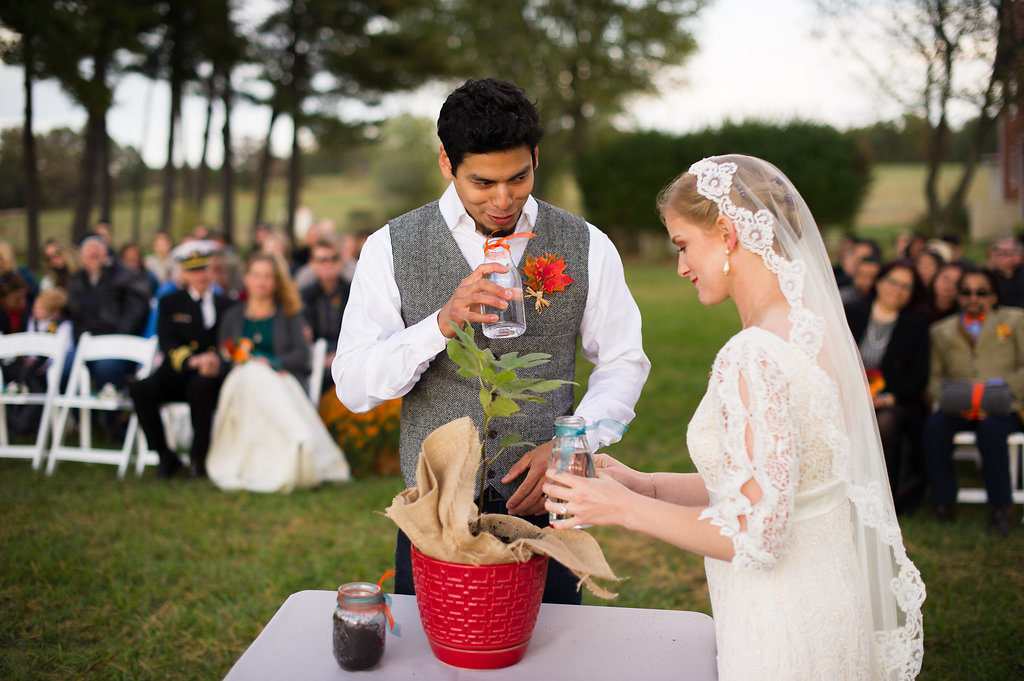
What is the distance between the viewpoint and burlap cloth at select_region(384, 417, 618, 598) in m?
1.69

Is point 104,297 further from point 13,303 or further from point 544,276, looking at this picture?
point 544,276

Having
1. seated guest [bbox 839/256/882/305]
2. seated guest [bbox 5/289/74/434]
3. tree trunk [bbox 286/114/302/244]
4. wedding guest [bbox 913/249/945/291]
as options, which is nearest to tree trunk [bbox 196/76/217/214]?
tree trunk [bbox 286/114/302/244]

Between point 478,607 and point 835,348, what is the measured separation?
972mm

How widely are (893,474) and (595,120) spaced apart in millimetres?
27272

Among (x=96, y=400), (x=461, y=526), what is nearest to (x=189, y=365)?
(x=96, y=400)

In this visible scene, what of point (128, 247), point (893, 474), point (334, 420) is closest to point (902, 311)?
point (893, 474)

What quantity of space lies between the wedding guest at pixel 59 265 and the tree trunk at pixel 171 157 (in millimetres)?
10155

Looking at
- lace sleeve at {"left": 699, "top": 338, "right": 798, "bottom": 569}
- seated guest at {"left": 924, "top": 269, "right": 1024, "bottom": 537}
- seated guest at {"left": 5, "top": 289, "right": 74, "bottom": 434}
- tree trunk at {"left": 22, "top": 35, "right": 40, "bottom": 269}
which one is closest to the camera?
lace sleeve at {"left": 699, "top": 338, "right": 798, "bottom": 569}

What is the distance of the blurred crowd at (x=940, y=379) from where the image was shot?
5.57 m

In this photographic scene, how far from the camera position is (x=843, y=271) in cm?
845

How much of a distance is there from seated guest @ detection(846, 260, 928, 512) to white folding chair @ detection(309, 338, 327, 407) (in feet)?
13.8

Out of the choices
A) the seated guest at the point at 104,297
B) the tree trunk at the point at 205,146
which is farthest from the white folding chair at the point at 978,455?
the tree trunk at the point at 205,146

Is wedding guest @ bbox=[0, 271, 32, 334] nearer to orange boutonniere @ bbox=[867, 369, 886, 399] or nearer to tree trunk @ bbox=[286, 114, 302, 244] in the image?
orange boutonniere @ bbox=[867, 369, 886, 399]

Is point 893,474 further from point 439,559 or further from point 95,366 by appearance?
point 95,366
